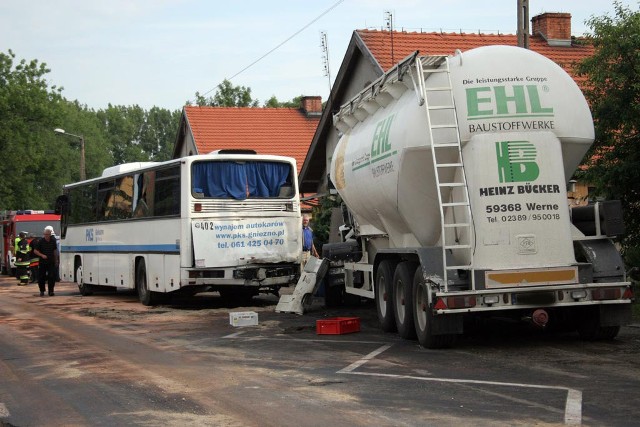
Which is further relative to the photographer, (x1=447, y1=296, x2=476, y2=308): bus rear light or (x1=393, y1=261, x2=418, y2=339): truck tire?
(x1=393, y1=261, x2=418, y2=339): truck tire

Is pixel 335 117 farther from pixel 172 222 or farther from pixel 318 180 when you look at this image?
pixel 318 180

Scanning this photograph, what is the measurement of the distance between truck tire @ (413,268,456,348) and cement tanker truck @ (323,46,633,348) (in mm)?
15

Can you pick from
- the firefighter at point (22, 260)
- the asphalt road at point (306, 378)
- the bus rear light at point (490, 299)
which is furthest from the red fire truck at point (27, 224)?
the bus rear light at point (490, 299)

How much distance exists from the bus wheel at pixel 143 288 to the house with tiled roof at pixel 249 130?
75.6 ft

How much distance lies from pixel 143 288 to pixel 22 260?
45.2 ft

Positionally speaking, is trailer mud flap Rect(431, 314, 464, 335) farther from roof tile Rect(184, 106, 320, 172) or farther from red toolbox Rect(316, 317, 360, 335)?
roof tile Rect(184, 106, 320, 172)

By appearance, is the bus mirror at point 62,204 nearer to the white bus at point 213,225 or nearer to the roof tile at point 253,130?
the white bus at point 213,225

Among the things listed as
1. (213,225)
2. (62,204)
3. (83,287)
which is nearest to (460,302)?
(213,225)

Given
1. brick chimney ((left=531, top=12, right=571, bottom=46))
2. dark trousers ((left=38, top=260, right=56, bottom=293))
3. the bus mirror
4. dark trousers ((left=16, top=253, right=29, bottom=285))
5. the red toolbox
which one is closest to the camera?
the red toolbox

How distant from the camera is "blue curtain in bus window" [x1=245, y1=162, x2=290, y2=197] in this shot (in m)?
19.4

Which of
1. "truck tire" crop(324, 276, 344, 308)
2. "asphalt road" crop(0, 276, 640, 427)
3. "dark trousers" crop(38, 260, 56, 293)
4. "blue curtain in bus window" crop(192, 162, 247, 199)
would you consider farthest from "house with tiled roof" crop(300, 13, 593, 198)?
"asphalt road" crop(0, 276, 640, 427)

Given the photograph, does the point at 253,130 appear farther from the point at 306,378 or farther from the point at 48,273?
the point at 306,378

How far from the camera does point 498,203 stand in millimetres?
11219

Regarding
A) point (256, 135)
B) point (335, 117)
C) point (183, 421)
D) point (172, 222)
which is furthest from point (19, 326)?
point (256, 135)
